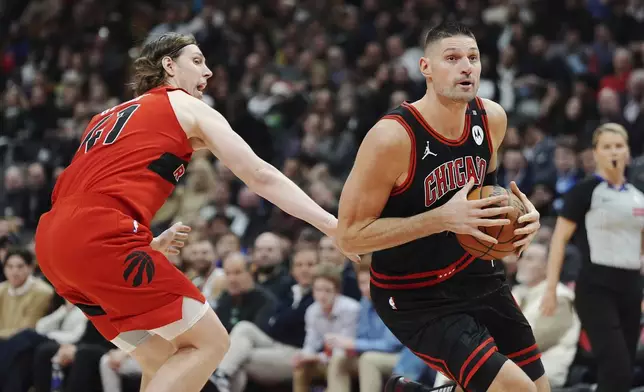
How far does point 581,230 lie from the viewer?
6789 millimetres

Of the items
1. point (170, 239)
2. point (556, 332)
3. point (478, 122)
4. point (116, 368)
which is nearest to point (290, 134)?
point (116, 368)

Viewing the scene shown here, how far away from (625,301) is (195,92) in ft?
11.0

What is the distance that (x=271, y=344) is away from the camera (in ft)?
28.3

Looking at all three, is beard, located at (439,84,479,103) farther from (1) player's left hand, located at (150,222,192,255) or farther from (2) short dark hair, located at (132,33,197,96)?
(1) player's left hand, located at (150,222,192,255)

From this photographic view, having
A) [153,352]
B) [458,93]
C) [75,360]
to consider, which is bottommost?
[75,360]

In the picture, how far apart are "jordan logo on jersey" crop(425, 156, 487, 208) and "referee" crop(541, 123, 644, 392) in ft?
7.73

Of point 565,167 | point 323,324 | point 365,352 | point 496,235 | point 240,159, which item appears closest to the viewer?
point 496,235

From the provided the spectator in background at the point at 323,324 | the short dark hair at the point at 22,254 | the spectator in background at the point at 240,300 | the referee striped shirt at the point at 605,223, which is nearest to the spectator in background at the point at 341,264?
the spectator in background at the point at 323,324

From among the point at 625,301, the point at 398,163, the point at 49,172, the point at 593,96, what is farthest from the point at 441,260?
the point at 49,172

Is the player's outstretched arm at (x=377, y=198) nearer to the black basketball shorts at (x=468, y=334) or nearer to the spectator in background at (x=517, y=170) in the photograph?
the black basketball shorts at (x=468, y=334)

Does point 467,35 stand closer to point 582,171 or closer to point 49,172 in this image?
point 582,171

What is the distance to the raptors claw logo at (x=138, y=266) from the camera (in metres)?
4.33

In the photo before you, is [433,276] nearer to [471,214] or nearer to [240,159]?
[471,214]

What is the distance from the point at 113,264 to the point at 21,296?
613 centimetres
